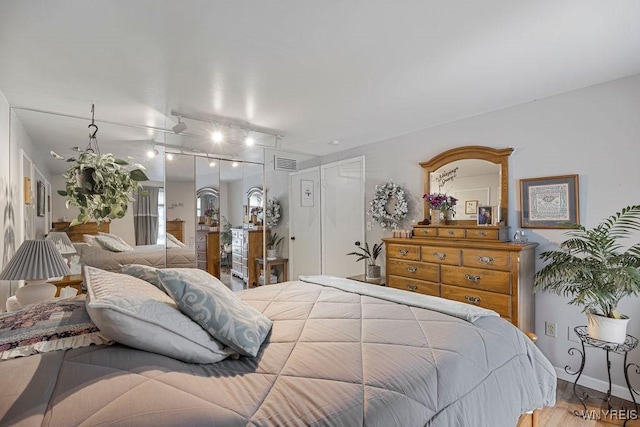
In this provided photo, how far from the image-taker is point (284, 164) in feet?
15.3

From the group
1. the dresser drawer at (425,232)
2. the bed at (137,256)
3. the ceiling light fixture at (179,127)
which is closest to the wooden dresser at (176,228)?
the bed at (137,256)

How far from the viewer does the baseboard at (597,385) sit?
2.33m

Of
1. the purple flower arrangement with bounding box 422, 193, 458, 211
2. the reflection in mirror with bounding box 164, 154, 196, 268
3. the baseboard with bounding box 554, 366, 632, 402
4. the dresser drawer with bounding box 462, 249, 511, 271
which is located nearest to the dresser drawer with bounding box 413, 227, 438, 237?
the purple flower arrangement with bounding box 422, 193, 458, 211

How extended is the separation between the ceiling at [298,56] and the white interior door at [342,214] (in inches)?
61.8

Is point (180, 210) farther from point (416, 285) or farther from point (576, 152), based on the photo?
point (576, 152)

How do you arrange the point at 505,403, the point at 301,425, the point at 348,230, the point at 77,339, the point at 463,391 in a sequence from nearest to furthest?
1. the point at 301,425
2. the point at 77,339
3. the point at 463,391
4. the point at 505,403
5. the point at 348,230

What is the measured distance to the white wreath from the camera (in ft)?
12.5

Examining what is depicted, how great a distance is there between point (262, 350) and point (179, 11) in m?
1.65

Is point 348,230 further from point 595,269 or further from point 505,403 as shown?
point 505,403

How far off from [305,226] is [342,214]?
675 millimetres

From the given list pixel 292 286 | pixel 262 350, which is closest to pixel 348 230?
pixel 292 286

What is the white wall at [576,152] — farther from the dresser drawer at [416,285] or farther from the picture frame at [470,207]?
the dresser drawer at [416,285]

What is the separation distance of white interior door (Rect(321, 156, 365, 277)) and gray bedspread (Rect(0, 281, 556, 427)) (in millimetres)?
2968

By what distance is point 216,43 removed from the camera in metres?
1.81
